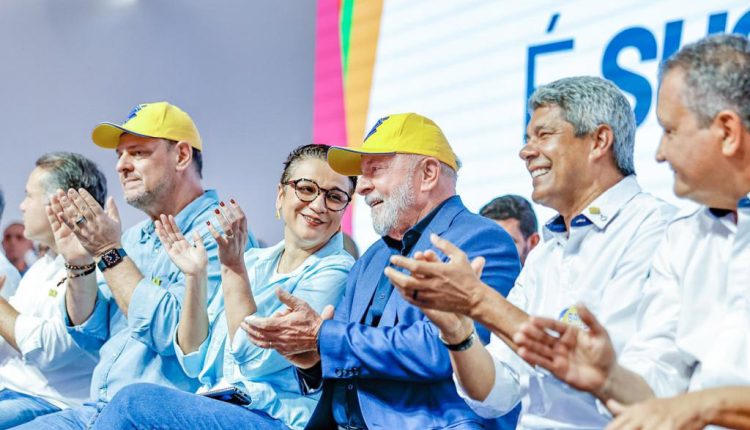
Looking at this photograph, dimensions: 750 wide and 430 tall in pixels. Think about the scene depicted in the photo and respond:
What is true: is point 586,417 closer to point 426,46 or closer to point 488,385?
point 488,385

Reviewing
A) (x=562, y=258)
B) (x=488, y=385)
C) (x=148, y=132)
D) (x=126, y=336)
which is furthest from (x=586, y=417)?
(x=148, y=132)

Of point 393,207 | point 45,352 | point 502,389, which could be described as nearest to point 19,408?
point 45,352

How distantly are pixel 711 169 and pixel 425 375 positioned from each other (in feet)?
2.73

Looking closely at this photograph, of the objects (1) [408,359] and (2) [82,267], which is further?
(2) [82,267]

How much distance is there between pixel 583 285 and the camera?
204 cm

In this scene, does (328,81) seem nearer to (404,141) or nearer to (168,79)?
(168,79)

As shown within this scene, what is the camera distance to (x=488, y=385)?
199cm

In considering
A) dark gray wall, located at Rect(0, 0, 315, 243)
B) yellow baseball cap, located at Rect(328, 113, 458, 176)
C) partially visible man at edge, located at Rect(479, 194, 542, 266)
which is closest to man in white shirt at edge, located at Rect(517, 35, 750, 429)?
yellow baseball cap, located at Rect(328, 113, 458, 176)

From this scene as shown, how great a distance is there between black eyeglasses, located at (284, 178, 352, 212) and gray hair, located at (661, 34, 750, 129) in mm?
1364

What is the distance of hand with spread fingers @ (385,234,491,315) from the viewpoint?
164 cm

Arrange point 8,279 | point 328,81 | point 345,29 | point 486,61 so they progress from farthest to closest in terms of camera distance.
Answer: point 328,81, point 345,29, point 486,61, point 8,279

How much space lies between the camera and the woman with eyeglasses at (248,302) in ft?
7.69

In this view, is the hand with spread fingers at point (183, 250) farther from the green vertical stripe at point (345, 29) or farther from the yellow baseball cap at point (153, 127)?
the green vertical stripe at point (345, 29)

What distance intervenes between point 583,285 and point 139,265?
5.66 ft
